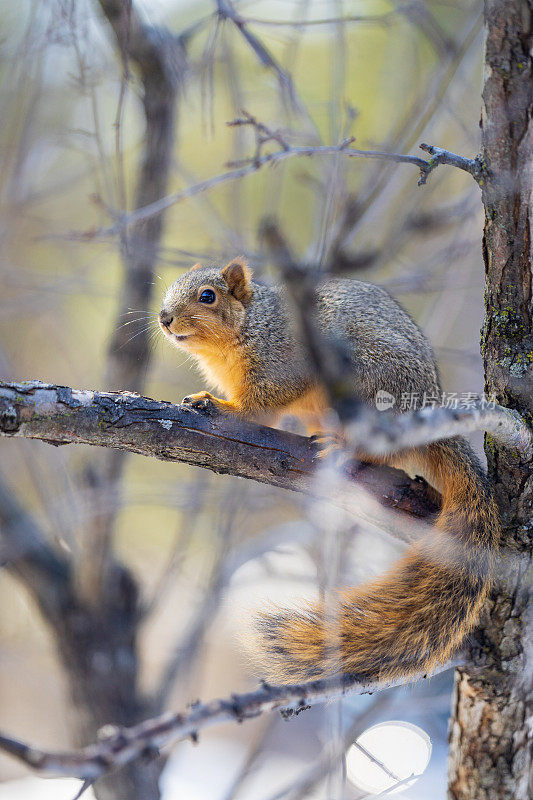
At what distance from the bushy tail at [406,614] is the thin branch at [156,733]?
25 centimetres

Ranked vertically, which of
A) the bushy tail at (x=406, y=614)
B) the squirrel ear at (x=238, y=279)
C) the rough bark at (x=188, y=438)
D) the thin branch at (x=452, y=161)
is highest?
the squirrel ear at (x=238, y=279)

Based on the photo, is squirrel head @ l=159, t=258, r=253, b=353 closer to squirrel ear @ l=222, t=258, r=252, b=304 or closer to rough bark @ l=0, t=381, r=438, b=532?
squirrel ear @ l=222, t=258, r=252, b=304

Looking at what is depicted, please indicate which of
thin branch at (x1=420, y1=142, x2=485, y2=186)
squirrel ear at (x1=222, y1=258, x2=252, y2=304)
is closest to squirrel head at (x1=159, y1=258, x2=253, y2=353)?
squirrel ear at (x1=222, y1=258, x2=252, y2=304)

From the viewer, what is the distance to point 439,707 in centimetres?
254

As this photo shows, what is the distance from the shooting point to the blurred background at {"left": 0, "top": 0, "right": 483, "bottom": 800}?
1940 millimetres

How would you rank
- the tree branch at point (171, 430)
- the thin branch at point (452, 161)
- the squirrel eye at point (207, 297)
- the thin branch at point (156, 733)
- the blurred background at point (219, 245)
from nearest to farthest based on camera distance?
1. the thin branch at point (156, 733)
2. the thin branch at point (452, 161)
3. the tree branch at point (171, 430)
4. the blurred background at point (219, 245)
5. the squirrel eye at point (207, 297)

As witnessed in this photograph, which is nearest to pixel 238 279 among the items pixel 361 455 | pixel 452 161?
pixel 361 455

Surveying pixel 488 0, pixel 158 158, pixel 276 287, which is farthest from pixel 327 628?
pixel 158 158

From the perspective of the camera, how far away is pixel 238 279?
214 cm

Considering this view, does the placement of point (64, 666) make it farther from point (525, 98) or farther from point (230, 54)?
point (525, 98)

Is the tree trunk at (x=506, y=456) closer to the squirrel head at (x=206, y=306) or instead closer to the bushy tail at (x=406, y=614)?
the bushy tail at (x=406, y=614)

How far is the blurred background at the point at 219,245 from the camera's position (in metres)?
1.94

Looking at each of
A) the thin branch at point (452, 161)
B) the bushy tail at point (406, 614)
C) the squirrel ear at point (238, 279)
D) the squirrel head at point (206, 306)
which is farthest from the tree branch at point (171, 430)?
the squirrel ear at point (238, 279)

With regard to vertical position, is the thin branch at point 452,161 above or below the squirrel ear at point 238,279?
below
